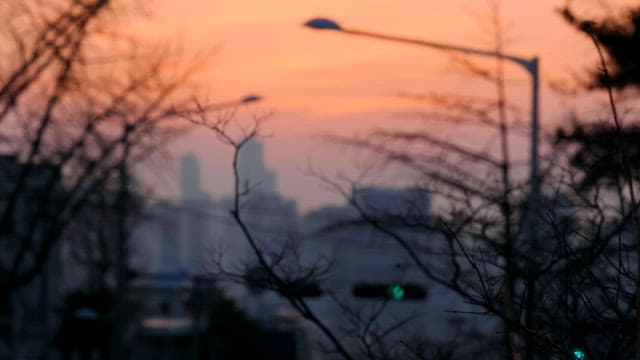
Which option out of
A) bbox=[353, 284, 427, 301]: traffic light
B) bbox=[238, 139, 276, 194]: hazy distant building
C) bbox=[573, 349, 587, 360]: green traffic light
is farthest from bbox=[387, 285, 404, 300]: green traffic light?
bbox=[573, 349, 587, 360]: green traffic light

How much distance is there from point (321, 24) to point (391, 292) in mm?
3088

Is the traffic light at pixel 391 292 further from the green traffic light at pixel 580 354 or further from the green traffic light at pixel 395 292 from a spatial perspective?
the green traffic light at pixel 580 354

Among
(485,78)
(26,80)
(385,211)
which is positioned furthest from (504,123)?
(26,80)

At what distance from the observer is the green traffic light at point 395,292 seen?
51.4 feet

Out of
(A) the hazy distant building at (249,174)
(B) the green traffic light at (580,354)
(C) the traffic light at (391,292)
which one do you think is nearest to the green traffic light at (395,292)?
(C) the traffic light at (391,292)

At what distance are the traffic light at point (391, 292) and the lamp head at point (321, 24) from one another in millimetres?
2965

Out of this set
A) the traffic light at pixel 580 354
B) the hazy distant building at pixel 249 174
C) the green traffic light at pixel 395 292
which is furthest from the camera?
the green traffic light at pixel 395 292

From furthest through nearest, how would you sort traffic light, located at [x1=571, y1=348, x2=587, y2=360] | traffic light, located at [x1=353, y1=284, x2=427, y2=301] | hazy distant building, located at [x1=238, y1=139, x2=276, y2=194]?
1. traffic light, located at [x1=353, y1=284, x2=427, y2=301]
2. hazy distant building, located at [x1=238, y1=139, x2=276, y2=194]
3. traffic light, located at [x1=571, y1=348, x2=587, y2=360]

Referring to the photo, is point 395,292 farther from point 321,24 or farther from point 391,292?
point 321,24

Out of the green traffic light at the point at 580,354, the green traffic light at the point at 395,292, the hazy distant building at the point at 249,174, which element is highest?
the hazy distant building at the point at 249,174

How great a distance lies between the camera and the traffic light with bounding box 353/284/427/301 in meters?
15.8

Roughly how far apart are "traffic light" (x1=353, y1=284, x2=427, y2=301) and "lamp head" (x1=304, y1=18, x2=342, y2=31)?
2.97m

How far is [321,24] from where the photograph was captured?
1630 centimetres

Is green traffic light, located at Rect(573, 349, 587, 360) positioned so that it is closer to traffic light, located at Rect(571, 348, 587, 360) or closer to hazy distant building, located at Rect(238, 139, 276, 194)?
traffic light, located at Rect(571, 348, 587, 360)
